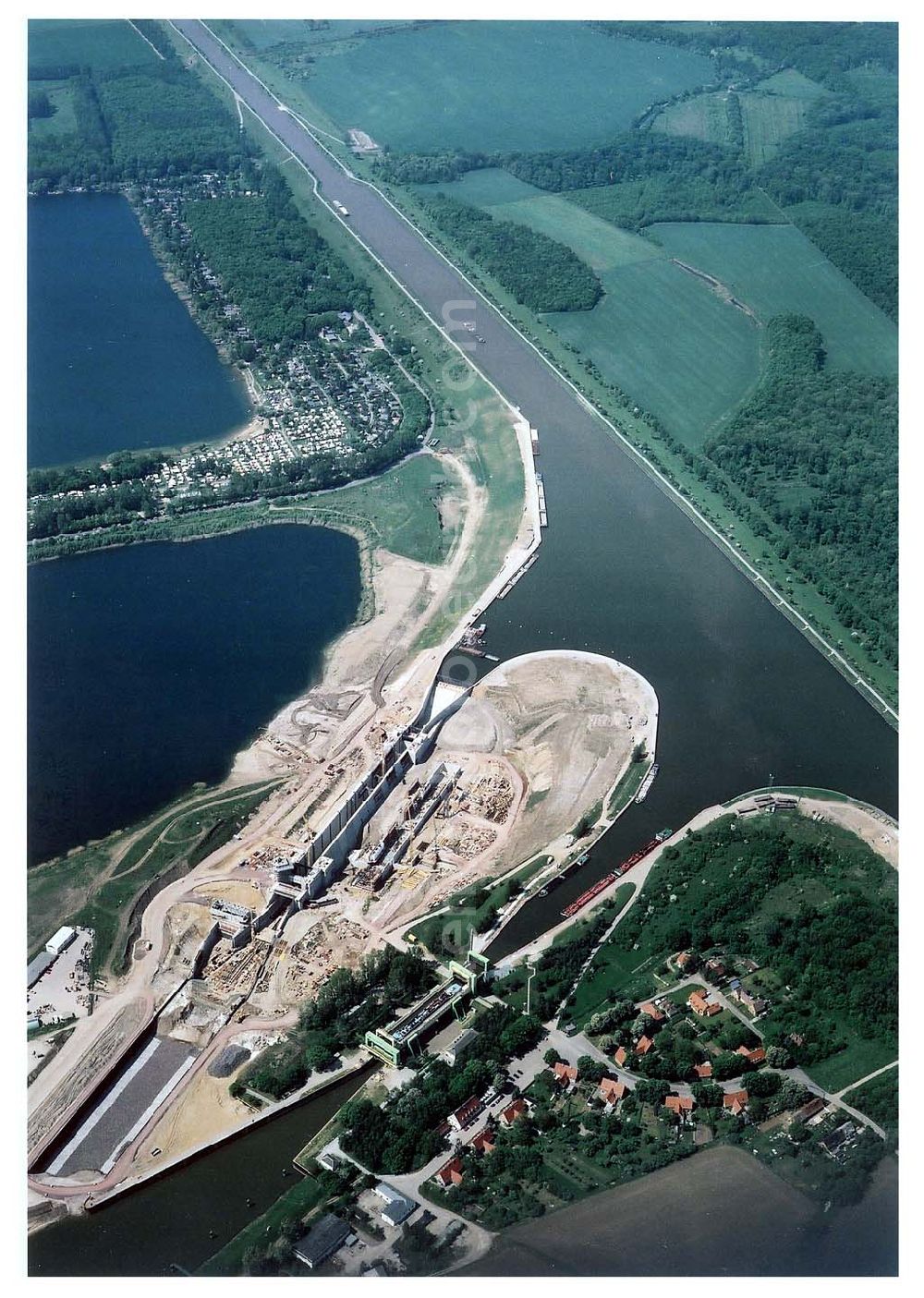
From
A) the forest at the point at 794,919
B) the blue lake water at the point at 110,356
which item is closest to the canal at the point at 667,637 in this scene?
the forest at the point at 794,919

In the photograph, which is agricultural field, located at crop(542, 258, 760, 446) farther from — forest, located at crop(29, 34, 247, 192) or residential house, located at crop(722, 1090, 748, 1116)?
residential house, located at crop(722, 1090, 748, 1116)

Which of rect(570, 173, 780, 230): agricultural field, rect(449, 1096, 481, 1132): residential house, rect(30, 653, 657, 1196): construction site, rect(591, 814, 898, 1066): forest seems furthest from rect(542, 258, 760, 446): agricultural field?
rect(449, 1096, 481, 1132): residential house

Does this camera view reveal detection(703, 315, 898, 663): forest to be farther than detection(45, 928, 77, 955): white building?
Yes

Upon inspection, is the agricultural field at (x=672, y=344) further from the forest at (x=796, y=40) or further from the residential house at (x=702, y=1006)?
the residential house at (x=702, y=1006)

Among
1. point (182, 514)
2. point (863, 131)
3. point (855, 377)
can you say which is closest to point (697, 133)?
point (863, 131)

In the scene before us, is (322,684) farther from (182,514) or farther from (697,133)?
(697,133)

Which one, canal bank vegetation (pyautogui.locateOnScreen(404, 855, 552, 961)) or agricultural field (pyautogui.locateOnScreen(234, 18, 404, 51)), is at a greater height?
agricultural field (pyautogui.locateOnScreen(234, 18, 404, 51))
